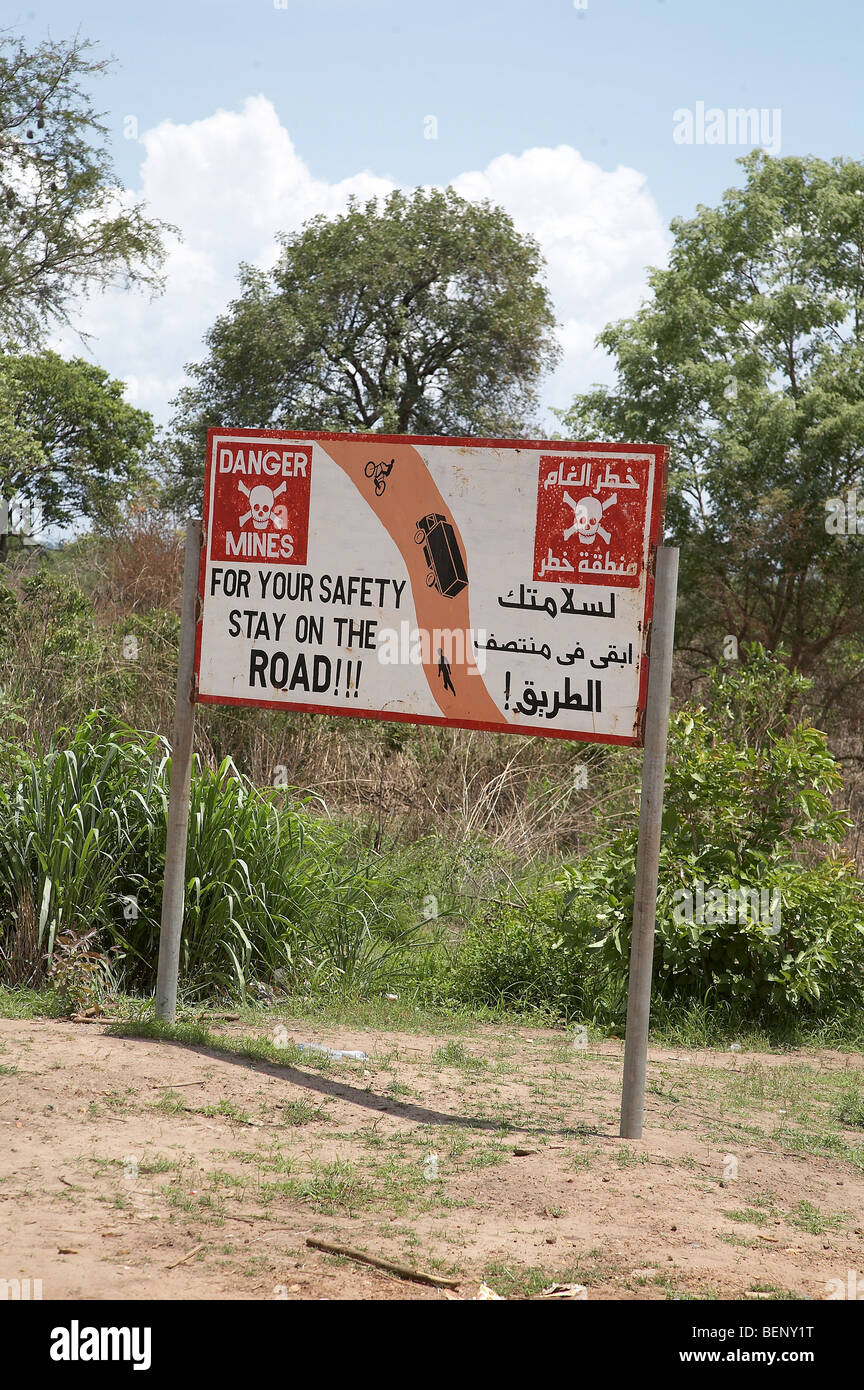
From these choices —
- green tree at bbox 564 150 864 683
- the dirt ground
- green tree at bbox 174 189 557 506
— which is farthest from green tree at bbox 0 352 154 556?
the dirt ground

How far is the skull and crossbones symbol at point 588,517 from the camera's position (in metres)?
4.68

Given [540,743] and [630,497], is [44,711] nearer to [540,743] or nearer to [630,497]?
[540,743]

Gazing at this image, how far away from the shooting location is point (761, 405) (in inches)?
690

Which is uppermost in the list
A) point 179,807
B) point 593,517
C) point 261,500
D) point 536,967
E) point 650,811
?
point 261,500

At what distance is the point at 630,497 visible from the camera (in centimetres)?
462

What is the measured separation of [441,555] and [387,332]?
25373 millimetres

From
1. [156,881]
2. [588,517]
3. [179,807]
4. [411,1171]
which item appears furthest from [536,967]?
[588,517]

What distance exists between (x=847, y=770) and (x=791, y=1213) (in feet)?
41.1

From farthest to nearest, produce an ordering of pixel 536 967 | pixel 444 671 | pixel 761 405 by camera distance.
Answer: pixel 761 405
pixel 536 967
pixel 444 671

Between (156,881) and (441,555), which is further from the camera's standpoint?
(156,881)

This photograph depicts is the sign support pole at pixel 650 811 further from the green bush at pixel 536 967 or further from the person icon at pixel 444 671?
the green bush at pixel 536 967

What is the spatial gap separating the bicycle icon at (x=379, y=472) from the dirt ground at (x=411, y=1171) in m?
2.44

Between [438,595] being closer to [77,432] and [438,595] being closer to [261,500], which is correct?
[261,500]

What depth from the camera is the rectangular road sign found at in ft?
15.3
